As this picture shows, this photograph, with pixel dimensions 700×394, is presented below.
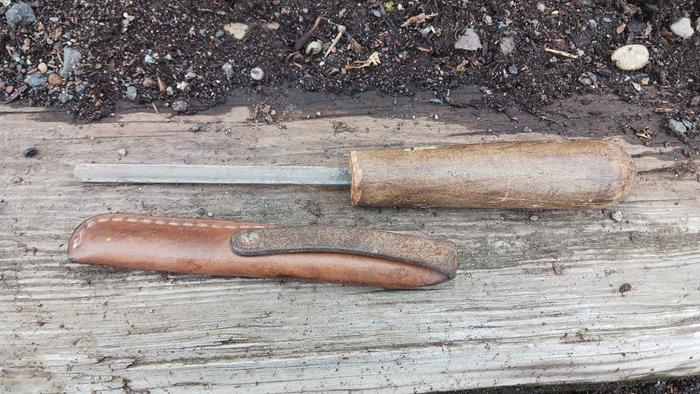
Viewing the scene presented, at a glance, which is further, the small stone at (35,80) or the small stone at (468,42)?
the small stone at (468,42)

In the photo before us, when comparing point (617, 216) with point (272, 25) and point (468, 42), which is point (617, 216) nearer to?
point (468, 42)

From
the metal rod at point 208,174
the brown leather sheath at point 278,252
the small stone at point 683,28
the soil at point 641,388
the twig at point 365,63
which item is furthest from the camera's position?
the small stone at point 683,28

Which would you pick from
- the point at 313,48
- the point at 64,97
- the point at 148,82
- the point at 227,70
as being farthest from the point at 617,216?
the point at 64,97

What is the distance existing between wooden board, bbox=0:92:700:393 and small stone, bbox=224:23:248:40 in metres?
0.38

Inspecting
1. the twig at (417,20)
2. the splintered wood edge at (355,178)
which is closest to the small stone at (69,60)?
the splintered wood edge at (355,178)

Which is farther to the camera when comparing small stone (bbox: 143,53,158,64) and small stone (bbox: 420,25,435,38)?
small stone (bbox: 420,25,435,38)

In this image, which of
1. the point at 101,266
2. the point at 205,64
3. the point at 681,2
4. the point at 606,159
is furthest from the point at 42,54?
the point at 681,2

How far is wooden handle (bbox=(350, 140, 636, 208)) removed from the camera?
1938 mm

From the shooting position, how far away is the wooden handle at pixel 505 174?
194 centimetres

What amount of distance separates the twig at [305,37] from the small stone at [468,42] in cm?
68

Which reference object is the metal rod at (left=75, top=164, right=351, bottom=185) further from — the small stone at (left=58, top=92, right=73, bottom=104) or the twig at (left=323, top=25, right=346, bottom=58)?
the twig at (left=323, top=25, right=346, bottom=58)

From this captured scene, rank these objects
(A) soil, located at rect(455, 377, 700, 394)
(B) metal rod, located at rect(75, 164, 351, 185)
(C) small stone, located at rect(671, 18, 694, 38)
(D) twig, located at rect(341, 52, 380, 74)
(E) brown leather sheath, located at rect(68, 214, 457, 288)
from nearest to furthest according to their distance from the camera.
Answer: (E) brown leather sheath, located at rect(68, 214, 457, 288) < (B) metal rod, located at rect(75, 164, 351, 185) < (A) soil, located at rect(455, 377, 700, 394) < (D) twig, located at rect(341, 52, 380, 74) < (C) small stone, located at rect(671, 18, 694, 38)

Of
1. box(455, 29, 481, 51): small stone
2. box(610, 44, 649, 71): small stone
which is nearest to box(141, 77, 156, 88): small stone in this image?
box(455, 29, 481, 51): small stone

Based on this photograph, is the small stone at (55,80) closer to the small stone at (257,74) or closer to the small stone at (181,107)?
the small stone at (181,107)
